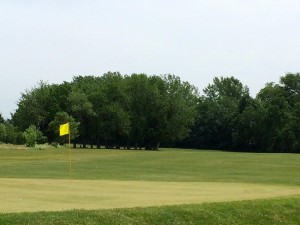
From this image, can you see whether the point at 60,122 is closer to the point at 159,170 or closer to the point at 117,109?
the point at 117,109

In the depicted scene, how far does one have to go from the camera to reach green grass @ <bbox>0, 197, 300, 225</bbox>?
13.1 m

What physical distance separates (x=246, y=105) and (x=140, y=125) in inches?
1144

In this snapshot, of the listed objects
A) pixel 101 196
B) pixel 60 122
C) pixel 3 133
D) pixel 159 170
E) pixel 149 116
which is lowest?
pixel 101 196

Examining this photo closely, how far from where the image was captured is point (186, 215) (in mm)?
14852

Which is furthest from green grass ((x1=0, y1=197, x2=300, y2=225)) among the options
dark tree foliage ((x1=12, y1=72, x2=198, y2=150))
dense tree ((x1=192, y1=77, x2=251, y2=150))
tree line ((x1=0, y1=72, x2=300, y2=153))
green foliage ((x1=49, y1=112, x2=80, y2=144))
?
dense tree ((x1=192, y1=77, x2=251, y2=150))

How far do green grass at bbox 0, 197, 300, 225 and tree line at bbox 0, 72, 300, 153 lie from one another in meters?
68.5

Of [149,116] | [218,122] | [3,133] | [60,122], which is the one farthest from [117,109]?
[218,122]

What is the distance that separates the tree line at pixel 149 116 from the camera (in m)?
99.0

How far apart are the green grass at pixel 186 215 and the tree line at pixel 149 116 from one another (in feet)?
225

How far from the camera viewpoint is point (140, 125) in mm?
109250

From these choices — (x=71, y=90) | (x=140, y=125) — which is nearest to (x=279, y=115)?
(x=140, y=125)

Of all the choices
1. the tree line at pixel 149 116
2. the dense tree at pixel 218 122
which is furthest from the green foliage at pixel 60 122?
the dense tree at pixel 218 122

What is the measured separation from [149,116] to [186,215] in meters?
96.5

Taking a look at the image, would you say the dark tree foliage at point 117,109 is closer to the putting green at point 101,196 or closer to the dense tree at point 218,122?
the dense tree at point 218,122
